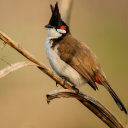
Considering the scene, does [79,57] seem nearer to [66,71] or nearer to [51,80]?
[66,71]

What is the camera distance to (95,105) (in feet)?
4.27

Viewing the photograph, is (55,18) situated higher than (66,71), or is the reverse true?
(55,18)

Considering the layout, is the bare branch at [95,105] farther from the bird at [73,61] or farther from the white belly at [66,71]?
the white belly at [66,71]

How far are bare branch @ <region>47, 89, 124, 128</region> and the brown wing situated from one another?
582 millimetres

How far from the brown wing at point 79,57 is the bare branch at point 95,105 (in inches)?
22.9

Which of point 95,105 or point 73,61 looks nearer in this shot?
point 95,105

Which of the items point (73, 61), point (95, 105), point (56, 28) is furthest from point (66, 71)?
point (95, 105)

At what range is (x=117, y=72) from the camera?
139 inches

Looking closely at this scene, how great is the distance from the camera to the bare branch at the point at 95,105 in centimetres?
125

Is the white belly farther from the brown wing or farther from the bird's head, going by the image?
the bird's head

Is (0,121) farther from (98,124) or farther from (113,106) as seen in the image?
(113,106)

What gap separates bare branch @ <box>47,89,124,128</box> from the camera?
1.25 m

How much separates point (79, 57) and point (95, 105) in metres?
0.83

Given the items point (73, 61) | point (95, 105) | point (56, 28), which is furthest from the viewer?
point (56, 28)
